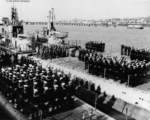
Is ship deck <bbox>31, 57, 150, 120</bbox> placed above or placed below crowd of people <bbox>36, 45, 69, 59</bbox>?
below

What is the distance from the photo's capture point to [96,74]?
1381cm

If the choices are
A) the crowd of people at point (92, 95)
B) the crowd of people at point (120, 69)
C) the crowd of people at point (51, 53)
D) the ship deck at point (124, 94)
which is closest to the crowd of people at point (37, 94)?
the crowd of people at point (92, 95)

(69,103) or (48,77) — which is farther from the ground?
(48,77)

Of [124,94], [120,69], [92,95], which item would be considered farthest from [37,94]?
[120,69]

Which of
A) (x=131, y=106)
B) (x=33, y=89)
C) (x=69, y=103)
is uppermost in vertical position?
(x=33, y=89)

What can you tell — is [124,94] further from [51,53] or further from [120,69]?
[51,53]

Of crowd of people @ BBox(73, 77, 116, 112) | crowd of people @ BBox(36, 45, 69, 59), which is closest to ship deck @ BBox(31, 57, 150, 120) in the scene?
crowd of people @ BBox(73, 77, 116, 112)

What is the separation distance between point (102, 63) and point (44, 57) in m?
7.34

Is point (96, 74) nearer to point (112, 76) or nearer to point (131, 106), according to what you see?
point (112, 76)

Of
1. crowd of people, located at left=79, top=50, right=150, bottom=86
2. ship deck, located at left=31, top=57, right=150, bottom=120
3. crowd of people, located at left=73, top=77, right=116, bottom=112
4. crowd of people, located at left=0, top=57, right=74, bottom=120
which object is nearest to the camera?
crowd of people, located at left=0, top=57, right=74, bottom=120

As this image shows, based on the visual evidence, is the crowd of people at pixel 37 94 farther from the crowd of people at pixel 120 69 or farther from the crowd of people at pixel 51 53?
the crowd of people at pixel 51 53

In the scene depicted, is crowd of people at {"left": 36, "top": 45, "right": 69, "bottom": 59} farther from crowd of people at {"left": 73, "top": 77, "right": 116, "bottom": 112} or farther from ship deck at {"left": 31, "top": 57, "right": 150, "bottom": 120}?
crowd of people at {"left": 73, "top": 77, "right": 116, "bottom": 112}

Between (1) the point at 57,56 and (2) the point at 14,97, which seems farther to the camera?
(1) the point at 57,56

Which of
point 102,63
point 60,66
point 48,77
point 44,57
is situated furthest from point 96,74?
point 44,57
